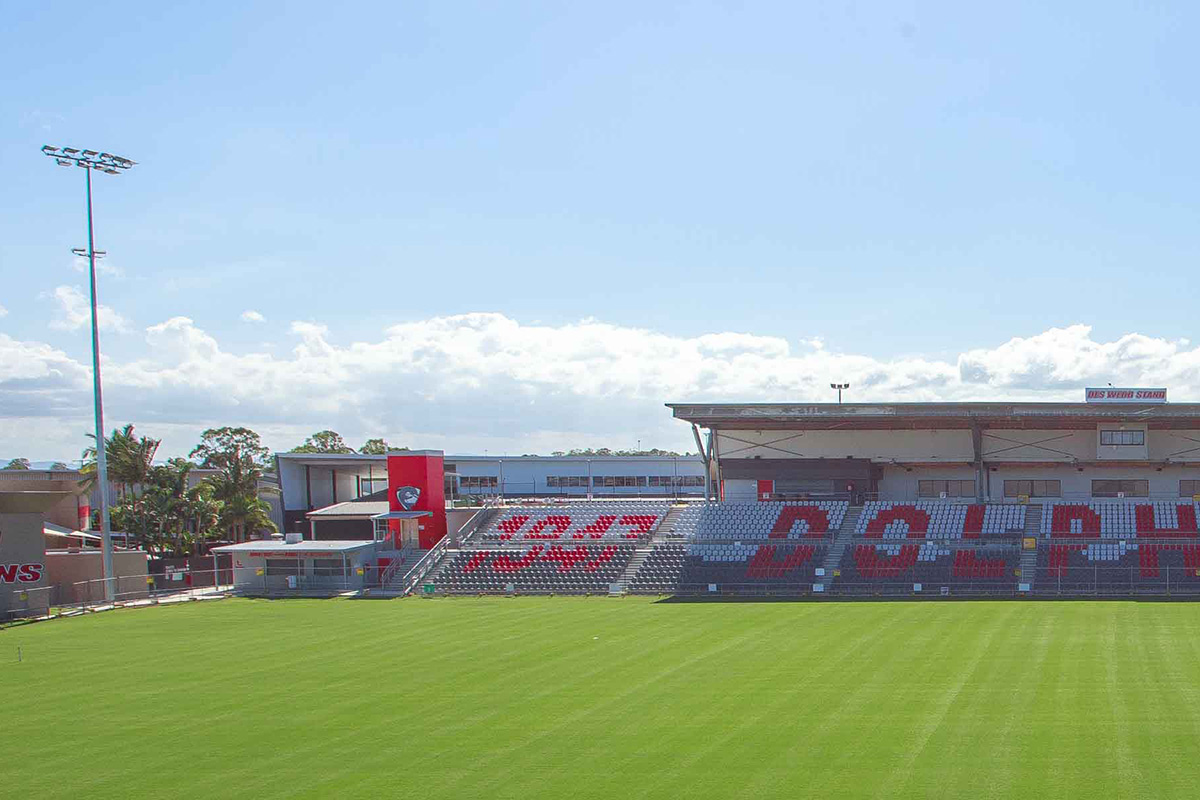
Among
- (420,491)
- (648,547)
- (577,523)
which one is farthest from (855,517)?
(420,491)

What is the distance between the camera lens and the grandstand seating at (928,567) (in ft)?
156

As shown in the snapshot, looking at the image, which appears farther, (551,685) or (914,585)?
(914,585)

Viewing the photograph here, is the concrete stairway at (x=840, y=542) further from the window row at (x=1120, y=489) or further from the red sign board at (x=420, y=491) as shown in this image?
the red sign board at (x=420, y=491)

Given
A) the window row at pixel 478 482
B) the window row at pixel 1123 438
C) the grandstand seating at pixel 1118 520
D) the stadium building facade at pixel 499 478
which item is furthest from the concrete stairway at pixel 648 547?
the window row at pixel 478 482

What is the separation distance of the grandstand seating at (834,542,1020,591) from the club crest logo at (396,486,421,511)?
23824mm

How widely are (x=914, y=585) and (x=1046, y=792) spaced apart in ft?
102

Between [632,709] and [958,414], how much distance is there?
119 ft

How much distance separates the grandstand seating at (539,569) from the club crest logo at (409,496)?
4.28 m

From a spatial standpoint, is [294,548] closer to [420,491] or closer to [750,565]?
[420,491]

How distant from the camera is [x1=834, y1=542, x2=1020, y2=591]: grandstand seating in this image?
4750 centimetres

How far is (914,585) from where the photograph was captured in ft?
153

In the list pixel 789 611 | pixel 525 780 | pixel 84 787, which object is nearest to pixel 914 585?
pixel 789 611

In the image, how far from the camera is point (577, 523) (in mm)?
61812

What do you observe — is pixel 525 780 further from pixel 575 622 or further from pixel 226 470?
pixel 226 470
